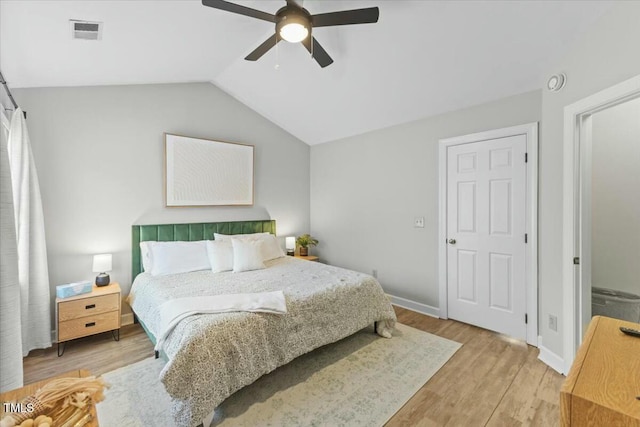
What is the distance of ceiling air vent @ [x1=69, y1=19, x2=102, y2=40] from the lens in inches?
79.9

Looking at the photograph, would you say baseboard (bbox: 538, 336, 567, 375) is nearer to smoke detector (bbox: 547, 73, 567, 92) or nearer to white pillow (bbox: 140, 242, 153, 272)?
smoke detector (bbox: 547, 73, 567, 92)

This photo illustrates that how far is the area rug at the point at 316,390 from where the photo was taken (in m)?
1.82

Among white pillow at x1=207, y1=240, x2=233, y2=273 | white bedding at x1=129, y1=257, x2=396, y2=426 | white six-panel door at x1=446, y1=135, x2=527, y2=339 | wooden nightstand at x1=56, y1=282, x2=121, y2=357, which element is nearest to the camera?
white bedding at x1=129, y1=257, x2=396, y2=426

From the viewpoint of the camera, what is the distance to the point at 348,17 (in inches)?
75.0

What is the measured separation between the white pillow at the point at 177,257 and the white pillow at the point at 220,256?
109 mm

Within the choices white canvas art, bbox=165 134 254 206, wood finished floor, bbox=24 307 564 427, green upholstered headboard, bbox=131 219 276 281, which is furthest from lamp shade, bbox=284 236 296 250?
wood finished floor, bbox=24 307 564 427

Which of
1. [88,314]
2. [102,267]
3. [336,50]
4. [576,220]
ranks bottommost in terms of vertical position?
[88,314]

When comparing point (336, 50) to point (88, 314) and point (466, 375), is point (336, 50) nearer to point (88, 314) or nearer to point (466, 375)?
point (466, 375)

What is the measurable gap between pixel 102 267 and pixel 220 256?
1156 mm

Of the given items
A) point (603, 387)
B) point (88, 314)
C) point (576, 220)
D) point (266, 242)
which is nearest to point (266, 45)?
point (266, 242)

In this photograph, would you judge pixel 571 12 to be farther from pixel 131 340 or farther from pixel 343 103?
pixel 131 340

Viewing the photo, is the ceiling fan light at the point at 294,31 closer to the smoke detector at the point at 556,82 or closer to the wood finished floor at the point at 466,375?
the smoke detector at the point at 556,82

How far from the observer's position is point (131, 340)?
9.46 feet

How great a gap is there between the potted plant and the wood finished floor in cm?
211
